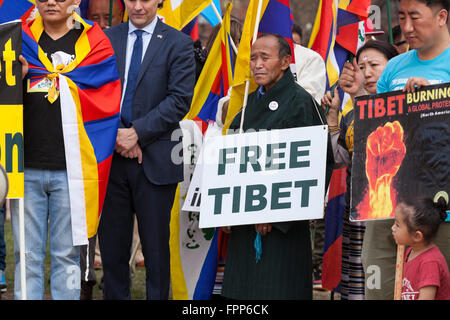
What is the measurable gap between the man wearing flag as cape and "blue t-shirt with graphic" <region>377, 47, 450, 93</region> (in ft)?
5.98

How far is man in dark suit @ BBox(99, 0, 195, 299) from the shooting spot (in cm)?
588

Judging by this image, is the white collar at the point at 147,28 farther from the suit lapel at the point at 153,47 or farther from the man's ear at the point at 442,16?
the man's ear at the point at 442,16

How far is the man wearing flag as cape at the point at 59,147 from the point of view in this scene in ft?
17.5

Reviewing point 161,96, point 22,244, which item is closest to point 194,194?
point 161,96

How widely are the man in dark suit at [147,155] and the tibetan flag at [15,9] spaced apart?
90cm

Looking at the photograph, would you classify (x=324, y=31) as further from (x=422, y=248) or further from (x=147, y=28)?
(x=422, y=248)

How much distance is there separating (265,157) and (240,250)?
2.21 feet

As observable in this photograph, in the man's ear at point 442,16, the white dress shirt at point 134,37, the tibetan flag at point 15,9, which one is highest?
the tibetan flag at point 15,9

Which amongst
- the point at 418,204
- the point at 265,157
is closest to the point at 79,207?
the point at 265,157

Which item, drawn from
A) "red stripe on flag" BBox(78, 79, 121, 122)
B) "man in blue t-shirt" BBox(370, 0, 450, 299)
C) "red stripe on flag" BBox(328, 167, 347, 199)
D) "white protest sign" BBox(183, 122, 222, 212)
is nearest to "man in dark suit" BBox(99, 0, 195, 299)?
"white protest sign" BBox(183, 122, 222, 212)

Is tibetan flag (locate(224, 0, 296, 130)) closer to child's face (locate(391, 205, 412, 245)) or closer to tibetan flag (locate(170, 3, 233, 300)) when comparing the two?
tibetan flag (locate(170, 3, 233, 300))

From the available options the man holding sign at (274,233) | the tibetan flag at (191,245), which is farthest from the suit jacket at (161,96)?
the man holding sign at (274,233)

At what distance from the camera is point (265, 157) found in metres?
5.20
